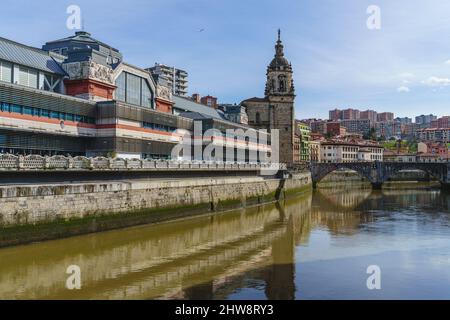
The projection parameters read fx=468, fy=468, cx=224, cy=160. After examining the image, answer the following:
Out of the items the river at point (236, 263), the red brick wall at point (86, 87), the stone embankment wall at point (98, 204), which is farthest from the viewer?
the red brick wall at point (86, 87)

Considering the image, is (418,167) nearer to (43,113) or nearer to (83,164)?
(43,113)

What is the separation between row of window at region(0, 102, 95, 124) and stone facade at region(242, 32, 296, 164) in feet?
221

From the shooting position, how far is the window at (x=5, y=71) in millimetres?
44906

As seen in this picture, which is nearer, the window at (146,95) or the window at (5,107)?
the window at (5,107)

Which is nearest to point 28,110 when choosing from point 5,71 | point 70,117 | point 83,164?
point 70,117

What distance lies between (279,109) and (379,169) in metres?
27.7

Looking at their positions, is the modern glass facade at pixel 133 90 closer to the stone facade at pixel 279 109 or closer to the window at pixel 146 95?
the window at pixel 146 95

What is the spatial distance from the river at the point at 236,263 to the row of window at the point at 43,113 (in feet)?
44.6

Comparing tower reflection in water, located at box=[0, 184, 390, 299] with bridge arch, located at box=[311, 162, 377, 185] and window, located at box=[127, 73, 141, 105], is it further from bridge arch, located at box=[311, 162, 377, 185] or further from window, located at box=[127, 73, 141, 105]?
bridge arch, located at box=[311, 162, 377, 185]

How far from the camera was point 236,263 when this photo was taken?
28.3 m

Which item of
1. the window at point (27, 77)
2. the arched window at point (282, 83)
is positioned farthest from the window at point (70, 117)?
the arched window at point (282, 83)

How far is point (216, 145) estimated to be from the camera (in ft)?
229

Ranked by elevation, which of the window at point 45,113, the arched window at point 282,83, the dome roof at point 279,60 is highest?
the dome roof at point 279,60

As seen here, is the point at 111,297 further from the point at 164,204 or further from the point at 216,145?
the point at 216,145
